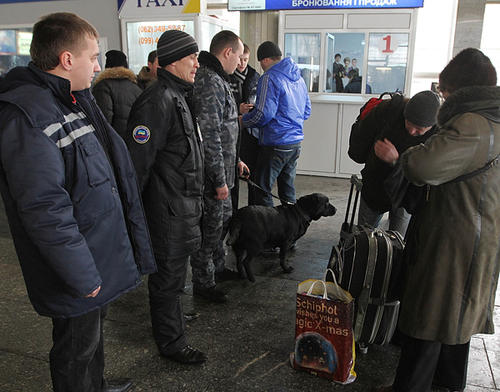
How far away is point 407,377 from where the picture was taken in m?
2.06

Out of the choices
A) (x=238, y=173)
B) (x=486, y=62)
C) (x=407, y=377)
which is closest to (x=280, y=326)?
(x=407, y=377)

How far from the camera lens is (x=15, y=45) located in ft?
25.8

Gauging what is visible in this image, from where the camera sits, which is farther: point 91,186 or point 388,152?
point 388,152

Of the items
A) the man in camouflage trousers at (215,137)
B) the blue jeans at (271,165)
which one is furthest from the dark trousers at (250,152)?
the man in camouflage trousers at (215,137)

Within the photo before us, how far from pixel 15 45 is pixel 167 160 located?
7159 mm

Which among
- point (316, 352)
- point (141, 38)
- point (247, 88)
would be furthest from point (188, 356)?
point (141, 38)

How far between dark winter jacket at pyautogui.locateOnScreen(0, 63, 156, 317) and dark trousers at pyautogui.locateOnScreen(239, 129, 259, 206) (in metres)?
2.84

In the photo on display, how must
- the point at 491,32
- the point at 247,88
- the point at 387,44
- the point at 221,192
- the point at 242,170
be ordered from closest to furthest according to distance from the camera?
the point at 221,192 < the point at 242,170 < the point at 247,88 < the point at 387,44 < the point at 491,32

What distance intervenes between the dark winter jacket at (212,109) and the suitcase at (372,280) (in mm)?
987

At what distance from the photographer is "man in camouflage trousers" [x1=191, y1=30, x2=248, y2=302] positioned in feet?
9.37

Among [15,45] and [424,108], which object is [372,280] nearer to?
[424,108]

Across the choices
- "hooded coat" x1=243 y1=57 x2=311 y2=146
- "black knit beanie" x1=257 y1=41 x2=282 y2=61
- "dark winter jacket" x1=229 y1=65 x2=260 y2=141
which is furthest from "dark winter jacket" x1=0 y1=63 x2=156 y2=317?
"black knit beanie" x1=257 y1=41 x2=282 y2=61

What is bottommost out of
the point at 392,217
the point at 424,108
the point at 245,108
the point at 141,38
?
the point at 392,217

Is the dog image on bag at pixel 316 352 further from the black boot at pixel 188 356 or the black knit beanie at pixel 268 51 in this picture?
the black knit beanie at pixel 268 51
